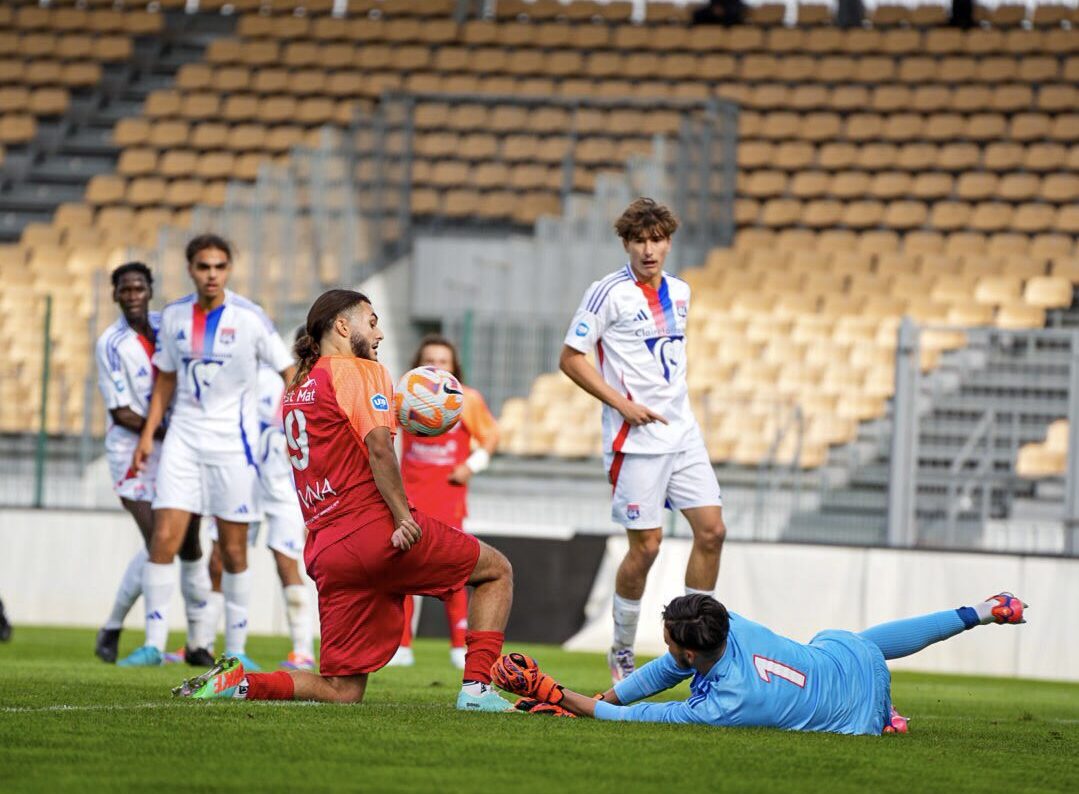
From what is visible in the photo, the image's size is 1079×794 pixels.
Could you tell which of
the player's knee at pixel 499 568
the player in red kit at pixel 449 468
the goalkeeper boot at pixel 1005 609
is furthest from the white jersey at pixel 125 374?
the goalkeeper boot at pixel 1005 609

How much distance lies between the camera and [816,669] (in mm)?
6852

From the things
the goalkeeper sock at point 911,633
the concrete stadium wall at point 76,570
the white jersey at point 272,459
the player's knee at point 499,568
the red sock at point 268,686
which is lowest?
the concrete stadium wall at point 76,570

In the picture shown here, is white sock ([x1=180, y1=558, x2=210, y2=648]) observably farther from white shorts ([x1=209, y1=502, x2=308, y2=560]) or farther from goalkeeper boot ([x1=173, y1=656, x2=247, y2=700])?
goalkeeper boot ([x1=173, y1=656, x2=247, y2=700])

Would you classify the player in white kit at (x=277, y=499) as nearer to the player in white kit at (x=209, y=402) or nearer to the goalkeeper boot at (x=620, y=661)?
the player in white kit at (x=209, y=402)

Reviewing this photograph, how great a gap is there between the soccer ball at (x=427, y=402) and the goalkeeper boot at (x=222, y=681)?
45.0 inches

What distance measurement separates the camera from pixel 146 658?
1041cm

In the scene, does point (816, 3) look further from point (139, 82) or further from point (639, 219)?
point (639, 219)

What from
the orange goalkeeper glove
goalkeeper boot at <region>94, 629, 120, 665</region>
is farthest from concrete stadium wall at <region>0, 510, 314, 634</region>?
the orange goalkeeper glove

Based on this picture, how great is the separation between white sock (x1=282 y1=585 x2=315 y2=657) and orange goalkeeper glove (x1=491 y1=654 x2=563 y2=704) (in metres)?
3.70

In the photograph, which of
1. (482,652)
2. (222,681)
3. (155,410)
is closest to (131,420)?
(155,410)

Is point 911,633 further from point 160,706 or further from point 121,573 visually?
point 121,573

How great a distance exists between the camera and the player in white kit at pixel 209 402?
389 inches

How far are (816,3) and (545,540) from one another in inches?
539

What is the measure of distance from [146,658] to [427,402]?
4.03 metres
